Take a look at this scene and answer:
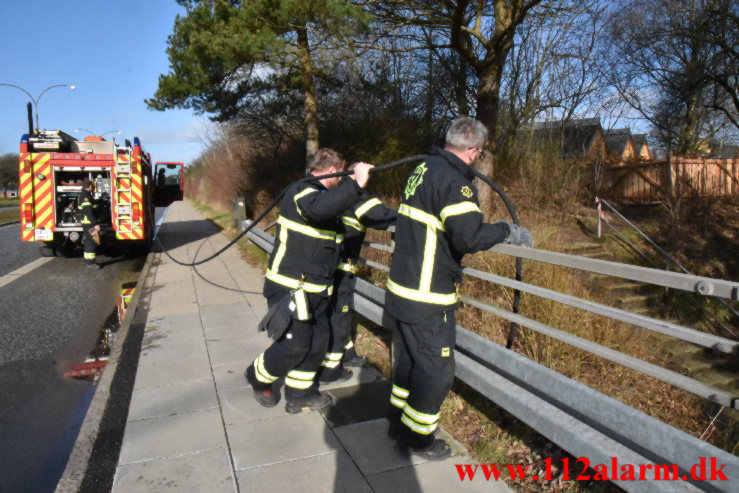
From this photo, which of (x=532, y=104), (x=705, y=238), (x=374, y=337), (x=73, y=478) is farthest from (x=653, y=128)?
(x=73, y=478)

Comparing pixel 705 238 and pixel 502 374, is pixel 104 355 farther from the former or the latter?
pixel 705 238

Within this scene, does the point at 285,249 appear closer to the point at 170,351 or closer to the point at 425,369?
the point at 425,369

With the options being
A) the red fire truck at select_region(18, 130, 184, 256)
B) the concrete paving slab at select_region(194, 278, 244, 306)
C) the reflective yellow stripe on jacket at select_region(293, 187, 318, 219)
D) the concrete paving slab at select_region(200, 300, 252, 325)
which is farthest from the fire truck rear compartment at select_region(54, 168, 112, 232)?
the reflective yellow stripe on jacket at select_region(293, 187, 318, 219)

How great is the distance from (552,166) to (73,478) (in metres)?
11.7

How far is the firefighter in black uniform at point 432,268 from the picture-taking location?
2.78 metres

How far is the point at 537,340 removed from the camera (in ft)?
13.2

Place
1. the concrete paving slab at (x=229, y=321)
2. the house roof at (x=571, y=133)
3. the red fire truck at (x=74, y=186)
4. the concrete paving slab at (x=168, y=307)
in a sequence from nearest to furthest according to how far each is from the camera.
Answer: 1. the concrete paving slab at (x=229, y=321)
2. the concrete paving slab at (x=168, y=307)
3. the red fire truck at (x=74, y=186)
4. the house roof at (x=571, y=133)

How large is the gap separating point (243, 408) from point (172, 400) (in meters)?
0.60

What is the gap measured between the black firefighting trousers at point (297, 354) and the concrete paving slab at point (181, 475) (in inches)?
25.2

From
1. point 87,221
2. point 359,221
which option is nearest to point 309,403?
point 359,221

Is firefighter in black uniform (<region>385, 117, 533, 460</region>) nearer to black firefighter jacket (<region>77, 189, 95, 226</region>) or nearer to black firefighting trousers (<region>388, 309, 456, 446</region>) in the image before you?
black firefighting trousers (<region>388, 309, 456, 446</region>)

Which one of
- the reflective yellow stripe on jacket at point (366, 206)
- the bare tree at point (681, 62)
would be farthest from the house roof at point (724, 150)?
the reflective yellow stripe on jacket at point (366, 206)

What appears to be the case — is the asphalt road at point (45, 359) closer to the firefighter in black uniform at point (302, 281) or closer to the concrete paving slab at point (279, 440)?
the concrete paving slab at point (279, 440)

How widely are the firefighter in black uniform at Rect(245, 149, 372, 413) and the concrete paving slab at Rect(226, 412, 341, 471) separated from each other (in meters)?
0.17
